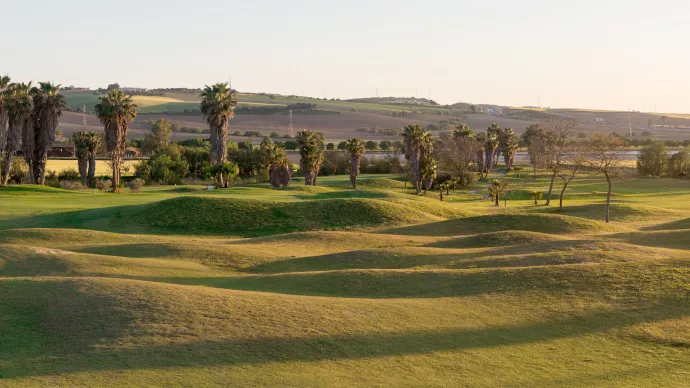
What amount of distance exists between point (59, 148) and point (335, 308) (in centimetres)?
14077

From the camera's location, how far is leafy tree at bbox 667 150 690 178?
4252 inches

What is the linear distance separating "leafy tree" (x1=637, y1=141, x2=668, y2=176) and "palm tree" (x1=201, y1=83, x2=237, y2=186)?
62.0 m

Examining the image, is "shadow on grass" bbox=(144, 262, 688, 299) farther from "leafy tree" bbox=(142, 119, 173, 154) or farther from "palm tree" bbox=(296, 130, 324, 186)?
"leafy tree" bbox=(142, 119, 173, 154)

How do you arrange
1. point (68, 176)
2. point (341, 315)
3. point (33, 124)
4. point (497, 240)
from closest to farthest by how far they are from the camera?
point (341, 315), point (497, 240), point (33, 124), point (68, 176)

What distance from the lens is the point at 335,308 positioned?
18.7 meters

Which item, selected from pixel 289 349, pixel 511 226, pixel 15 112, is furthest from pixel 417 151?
pixel 289 349

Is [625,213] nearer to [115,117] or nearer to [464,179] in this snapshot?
[464,179]

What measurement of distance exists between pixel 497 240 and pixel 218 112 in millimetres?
62202

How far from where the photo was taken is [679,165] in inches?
4264

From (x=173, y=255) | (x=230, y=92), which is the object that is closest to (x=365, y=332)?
(x=173, y=255)

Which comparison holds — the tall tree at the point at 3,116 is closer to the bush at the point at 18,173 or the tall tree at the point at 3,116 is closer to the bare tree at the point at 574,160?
the bush at the point at 18,173

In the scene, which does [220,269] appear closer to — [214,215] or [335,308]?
[335,308]

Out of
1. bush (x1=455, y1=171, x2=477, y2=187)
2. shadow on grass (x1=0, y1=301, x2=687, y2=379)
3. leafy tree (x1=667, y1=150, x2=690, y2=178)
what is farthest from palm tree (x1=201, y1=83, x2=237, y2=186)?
shadow on grass (x1=0, y1=301, x2=687, y2=379)

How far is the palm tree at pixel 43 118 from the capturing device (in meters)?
85.3
